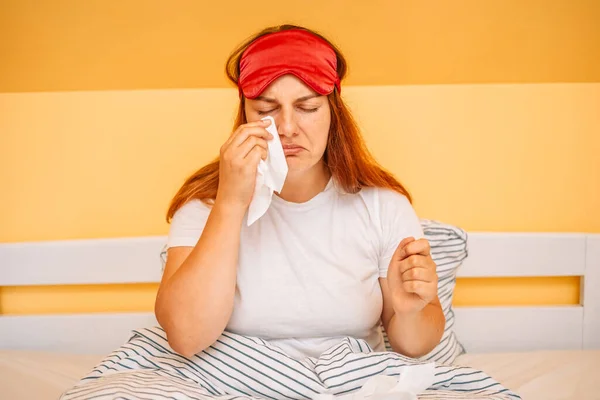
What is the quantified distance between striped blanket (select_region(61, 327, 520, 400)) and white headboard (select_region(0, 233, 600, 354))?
598 mm

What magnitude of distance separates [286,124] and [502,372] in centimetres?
86

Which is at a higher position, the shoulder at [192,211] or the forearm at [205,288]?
the shoulder at [192,211]

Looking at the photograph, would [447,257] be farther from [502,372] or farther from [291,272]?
[291,272]

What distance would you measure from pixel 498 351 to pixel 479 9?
0.99m

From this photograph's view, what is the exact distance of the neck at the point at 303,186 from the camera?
138 centimetres

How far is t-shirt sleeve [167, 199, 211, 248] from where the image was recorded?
1300 mm

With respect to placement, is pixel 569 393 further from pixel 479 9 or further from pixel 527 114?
pixel 479 9

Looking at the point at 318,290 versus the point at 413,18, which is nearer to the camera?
Answer: the point at 318,290

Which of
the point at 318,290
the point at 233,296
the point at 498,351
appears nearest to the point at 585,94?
the point at 498,351

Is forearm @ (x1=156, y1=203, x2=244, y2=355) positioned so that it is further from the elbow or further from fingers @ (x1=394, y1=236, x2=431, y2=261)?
fingers @ (x1=394, y1=236, x2=431, y2=261)

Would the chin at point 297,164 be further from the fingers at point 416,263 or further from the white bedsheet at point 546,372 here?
the white bedsheet at point 546,372

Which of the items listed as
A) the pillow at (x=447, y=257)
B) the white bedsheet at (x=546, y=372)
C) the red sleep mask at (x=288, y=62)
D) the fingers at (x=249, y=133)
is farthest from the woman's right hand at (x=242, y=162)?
the white bedsheet at (x=546, y=372)

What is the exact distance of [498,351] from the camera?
6.13 ft

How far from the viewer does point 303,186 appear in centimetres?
139
